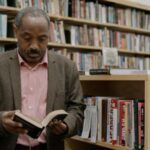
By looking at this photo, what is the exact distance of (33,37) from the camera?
56.0 inches

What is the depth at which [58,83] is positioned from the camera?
1.50m

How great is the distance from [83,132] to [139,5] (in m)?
2.96

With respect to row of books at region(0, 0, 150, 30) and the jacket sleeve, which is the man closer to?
the jacket sleeve

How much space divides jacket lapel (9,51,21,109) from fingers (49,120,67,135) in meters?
0.17

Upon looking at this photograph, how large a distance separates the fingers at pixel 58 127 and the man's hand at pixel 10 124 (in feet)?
0.41

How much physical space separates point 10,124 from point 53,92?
263 millimetres

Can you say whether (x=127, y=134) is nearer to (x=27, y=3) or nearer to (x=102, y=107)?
(x=102, y=107)

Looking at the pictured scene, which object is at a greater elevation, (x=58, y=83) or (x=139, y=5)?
(x=139, y=5)

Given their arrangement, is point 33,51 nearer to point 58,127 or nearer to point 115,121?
point 58,127

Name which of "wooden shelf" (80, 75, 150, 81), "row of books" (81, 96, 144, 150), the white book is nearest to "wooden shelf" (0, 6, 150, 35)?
"wooden shelf" (80, 75, 150, 81)

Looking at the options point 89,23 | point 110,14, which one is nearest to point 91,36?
point 89,23

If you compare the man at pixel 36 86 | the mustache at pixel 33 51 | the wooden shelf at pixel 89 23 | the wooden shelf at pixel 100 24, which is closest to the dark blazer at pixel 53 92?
the man at pixel 36 86

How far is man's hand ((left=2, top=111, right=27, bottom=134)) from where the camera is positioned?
128cm

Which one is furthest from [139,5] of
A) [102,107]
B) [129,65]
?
[102,107]
